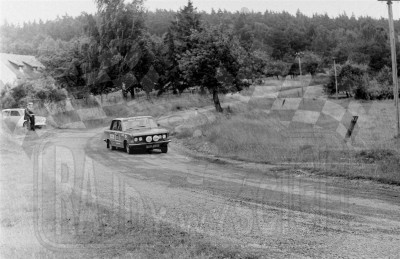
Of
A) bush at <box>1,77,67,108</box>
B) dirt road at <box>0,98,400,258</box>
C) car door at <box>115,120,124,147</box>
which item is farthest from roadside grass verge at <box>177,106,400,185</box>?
bush at <box>1,77,67,108</box>

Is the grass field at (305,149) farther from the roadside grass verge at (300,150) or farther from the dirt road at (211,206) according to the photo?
the dirt road at (211,206)

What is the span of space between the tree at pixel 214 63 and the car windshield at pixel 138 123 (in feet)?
39.9

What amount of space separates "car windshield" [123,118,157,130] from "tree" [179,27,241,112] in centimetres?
1215

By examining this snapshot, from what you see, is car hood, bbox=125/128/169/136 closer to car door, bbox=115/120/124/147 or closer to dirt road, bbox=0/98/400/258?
car door, bbox=115/120/124/147

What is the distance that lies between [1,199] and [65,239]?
10.9 feet

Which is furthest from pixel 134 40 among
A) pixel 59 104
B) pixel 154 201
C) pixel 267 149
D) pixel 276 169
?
pixel 154 201

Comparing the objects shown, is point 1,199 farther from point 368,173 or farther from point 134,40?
point 134,40

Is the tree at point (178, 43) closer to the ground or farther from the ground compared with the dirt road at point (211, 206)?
farther from the ground

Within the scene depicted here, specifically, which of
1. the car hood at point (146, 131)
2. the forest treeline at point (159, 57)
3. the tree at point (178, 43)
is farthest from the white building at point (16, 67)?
the car hood at point (146, 131)

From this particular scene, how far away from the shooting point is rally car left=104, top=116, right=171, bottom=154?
56.8 ft

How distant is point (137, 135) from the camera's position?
1730cm

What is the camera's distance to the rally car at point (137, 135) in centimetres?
1731

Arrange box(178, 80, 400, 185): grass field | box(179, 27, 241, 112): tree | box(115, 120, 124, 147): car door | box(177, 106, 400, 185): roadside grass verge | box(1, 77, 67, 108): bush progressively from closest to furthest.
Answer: box(177, 106, 400, 185): roadside grass verge < box(178, 80, 400, 185): grass field < box(115, 120, 124, 147): car door < box(179, 27, 241, 112): tree < box(1, 77, 67, 108): bush

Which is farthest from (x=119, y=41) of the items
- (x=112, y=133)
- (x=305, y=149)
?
(x=305, y=149)
